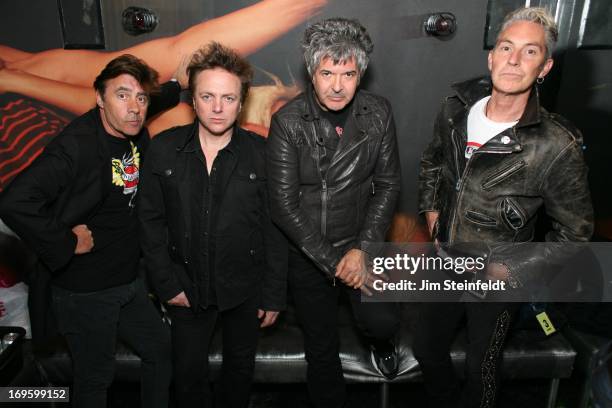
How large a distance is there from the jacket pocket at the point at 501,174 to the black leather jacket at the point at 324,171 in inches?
15.8

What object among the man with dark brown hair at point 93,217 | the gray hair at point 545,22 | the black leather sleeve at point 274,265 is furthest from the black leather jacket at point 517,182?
the man with dark brown hair at point 93,217

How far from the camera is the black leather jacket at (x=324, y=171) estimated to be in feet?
6.52

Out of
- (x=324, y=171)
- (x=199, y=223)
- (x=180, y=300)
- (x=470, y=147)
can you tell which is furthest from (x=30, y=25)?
(x=470, y=147)

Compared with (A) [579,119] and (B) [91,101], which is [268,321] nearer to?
(B) [91,101]

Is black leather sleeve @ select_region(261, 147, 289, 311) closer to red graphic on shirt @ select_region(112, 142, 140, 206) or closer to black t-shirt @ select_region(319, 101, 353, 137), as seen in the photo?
black t-shirt @ select_region(319, 101, 353, 137)

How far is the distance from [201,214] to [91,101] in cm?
164

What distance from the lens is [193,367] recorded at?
2.10m

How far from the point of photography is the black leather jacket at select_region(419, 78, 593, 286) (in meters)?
1.79

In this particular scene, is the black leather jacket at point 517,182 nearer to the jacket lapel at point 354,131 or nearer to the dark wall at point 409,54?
the jacket lapel at point 354,131

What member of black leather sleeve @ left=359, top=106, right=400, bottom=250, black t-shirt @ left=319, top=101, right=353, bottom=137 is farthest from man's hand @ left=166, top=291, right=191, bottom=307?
black t-shirt @ left=319, top=101, right=353, bottom=137

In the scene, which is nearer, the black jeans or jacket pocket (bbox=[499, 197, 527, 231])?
jacket pocket (bbox=[499, 197, 527, 231])

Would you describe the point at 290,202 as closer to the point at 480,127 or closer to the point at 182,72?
the point at 480,127

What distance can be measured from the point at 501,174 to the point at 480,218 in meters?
0.20

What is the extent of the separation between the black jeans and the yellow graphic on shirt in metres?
0.46
